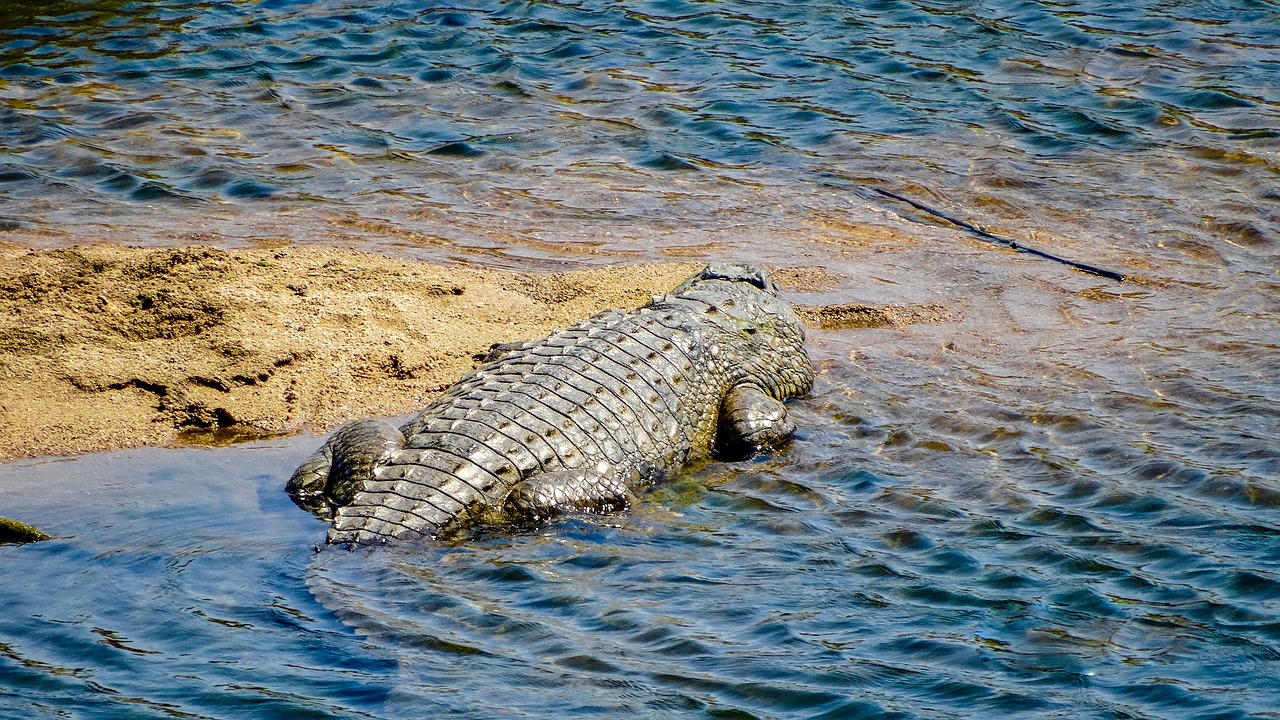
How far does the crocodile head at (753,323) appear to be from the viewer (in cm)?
674

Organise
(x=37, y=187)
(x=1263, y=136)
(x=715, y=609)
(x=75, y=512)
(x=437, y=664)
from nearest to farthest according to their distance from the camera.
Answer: (x=437, y=664)
(x=715, y=609)
(x=75, y=512)
(x=37, y=187)
(x=1263, y=136)

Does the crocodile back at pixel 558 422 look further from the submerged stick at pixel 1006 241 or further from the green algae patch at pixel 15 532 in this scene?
the submerged stick at pixel 1006 241

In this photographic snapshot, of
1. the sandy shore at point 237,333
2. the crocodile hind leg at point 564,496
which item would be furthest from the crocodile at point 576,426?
the sandy shore at point 237,333

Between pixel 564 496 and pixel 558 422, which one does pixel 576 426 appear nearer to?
pixel 558 422

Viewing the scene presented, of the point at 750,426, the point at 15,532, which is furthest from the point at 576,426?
the point at 15,532

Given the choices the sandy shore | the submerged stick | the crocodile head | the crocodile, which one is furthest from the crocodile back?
the submerged stick

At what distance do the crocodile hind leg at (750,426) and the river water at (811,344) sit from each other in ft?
0.40

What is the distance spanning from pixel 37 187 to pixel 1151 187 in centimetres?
824

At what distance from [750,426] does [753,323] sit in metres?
0.95

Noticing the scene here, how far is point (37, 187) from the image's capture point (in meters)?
9.46

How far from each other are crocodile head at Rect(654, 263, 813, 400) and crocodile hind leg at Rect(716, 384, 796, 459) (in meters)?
0.31

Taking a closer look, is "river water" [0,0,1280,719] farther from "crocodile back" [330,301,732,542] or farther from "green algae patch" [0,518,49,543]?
"crocodile back" [330,301,732,542]

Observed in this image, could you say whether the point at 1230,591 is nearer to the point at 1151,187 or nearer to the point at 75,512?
the point at 75,512

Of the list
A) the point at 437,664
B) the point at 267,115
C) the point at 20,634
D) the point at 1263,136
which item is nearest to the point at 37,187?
the point at 267,115
